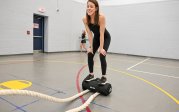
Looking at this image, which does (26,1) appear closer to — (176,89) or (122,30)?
(122,30)

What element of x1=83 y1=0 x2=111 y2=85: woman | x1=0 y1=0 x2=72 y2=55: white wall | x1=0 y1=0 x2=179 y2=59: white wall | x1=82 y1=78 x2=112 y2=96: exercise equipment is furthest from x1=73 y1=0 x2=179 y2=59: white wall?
x1=82 y1=78 x2=112 y2=96: exercise equipment

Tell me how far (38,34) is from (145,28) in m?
5.96

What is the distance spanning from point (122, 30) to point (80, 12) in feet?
9.62

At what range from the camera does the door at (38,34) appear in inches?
313

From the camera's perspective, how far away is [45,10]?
7938 millimetres

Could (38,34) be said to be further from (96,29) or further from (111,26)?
(96,29)

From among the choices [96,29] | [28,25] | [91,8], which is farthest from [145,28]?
[91,8]

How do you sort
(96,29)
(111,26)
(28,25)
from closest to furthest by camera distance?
(96,29) < (28,25) < (111,26)


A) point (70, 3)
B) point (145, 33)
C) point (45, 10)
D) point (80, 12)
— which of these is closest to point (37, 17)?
point (45, 10)

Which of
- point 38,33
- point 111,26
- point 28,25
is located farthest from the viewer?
point 111,26

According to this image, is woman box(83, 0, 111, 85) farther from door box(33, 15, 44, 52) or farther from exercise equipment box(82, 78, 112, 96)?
door box(33, 15, 44, 52)

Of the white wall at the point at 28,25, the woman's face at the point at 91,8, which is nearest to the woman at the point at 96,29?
the woman's face at the point at 91,8

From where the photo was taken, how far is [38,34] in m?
8.20

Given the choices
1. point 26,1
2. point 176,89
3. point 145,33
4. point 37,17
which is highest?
point 26,1
